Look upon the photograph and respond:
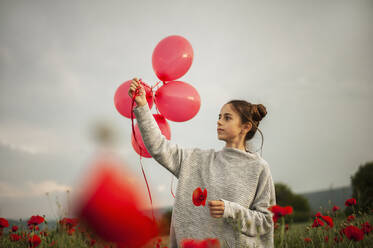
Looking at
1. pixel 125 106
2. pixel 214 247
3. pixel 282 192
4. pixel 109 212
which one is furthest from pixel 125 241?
pixel 282 192

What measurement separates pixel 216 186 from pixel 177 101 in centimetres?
74

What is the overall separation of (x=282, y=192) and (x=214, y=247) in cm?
1241

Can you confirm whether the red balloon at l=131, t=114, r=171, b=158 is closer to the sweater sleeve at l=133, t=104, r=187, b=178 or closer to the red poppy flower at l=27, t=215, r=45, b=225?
the sweater sleeve at l=133, t=104, r=187, b=178

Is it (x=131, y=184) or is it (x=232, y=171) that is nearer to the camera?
(x=232, y=171)

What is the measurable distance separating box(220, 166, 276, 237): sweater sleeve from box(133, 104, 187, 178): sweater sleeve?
21.1 inches

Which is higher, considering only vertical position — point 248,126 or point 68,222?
point 248,126

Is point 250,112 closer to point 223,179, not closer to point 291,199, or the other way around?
point 223,179

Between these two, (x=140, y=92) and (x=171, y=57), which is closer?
(x=140, y=92)

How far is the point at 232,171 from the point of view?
1866mm

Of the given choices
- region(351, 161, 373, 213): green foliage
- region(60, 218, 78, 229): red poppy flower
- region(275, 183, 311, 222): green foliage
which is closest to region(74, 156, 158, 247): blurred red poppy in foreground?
region(60, 218, 78, 229): red poppy flower

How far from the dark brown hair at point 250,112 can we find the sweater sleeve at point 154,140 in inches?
24.6

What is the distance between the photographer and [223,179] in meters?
1.84

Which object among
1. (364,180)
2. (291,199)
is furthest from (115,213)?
(291,199)

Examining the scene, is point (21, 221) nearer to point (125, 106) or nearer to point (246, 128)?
point (125, 106)
